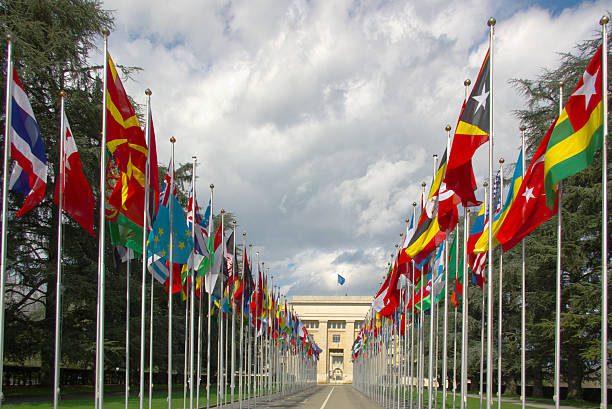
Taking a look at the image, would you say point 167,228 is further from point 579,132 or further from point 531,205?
point 579,132

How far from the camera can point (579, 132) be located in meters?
13.1

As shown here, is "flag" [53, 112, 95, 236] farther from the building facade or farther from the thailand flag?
the building facade

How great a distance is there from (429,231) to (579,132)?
9.47 meters

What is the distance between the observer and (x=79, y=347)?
3538cm

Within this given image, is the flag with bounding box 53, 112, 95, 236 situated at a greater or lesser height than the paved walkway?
greater

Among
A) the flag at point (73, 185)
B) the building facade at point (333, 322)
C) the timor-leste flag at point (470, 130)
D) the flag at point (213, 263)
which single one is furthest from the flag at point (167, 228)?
the building facade at point (333, 322)

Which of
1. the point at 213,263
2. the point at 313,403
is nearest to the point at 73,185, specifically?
the point at 213,263

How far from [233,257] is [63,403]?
9.52m

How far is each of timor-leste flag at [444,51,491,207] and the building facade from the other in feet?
397

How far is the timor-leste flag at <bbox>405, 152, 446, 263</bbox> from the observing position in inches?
822

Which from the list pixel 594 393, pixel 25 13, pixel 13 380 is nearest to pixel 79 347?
pixel 25 13

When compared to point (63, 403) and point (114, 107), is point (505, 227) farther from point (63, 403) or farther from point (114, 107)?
point (63, 403)

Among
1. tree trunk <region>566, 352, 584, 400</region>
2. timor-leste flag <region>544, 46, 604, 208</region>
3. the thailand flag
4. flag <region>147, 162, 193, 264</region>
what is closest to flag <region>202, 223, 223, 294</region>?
flag <region>147, 162, 193, 264</region>

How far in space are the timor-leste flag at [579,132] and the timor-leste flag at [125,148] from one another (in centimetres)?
→ 905
